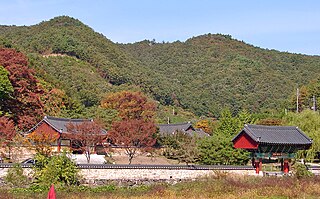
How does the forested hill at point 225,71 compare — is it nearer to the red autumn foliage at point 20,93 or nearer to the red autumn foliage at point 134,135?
the red autumn foliage at point 134,135

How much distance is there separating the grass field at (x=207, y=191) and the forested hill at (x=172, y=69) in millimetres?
37230

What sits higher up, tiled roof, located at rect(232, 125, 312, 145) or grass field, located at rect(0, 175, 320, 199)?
tiled roof, located at rect(232, 125, 312, 145)

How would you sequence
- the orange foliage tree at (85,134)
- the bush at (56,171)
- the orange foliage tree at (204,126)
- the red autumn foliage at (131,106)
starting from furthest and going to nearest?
the orange foliage tree at (204,126) → the red autumn foliage at (131,106) → the orange foliage tree at (85,134) → the bush at (56,171)

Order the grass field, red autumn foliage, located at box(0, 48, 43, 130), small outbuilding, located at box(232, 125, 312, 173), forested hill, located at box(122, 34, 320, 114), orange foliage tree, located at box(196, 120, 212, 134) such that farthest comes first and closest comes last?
→ forested hill, located at box(122, 34, 320, 114), orange foliage tree, located at box(196, 120, 212, 134), red autumn foliage, located at box(0, 48, 43, 130), small outbuilding, located at box(232, 125, 312, 173), the grass field

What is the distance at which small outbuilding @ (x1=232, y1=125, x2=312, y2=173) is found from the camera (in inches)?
1152

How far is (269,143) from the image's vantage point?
95.7 feet

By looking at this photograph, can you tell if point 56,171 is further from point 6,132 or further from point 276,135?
point 276,135

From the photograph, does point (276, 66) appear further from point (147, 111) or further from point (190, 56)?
point (147, 111)

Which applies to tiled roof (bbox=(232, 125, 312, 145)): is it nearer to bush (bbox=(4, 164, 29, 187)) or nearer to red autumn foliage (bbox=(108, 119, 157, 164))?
red autumn foliage (bbox=(108, 119, 157, 164))

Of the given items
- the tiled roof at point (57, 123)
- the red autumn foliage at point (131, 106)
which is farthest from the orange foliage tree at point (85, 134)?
the red autumn foliage at point (131, 106)

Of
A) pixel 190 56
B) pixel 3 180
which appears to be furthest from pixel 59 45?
pixel 3 180

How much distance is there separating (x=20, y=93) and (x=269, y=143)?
21119 mm

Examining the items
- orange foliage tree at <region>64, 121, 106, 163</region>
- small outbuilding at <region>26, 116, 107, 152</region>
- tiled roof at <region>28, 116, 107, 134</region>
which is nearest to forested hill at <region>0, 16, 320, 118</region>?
tiled roof at <region>28, 116, 107, 134</region>

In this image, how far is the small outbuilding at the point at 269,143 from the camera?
29.2 metres
